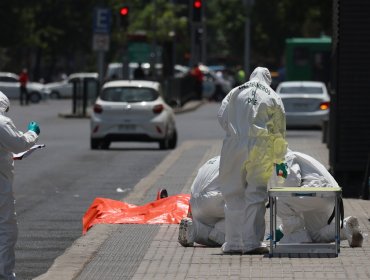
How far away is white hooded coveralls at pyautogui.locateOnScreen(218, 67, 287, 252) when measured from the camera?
12.0 meters

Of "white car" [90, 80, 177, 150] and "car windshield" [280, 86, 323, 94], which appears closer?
"white car" [90, 80, 177, 150]

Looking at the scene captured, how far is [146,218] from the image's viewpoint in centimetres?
1552

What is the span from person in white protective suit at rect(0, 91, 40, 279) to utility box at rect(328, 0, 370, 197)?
857cm

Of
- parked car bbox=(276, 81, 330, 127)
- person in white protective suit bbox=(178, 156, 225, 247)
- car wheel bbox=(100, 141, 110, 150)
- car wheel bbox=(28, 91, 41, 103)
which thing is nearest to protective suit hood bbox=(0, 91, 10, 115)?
person in white protective suit bbox=(178, 156, 225, 247)

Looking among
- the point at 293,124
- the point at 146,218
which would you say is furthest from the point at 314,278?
the point at 293,124

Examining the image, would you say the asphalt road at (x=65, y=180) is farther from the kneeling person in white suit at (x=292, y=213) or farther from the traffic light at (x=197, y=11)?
the traffic light at (x=197, y=11)

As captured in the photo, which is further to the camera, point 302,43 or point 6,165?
point 302,43

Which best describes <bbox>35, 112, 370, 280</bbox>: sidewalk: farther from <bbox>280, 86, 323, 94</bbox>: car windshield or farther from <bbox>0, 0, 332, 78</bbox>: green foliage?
<bbox>0, 0, 332, 78</bbox>: green foliage

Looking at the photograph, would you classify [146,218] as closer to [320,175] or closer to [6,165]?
[320,175]

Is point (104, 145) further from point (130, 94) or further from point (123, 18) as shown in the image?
point (123, 18)

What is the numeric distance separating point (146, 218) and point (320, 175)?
11.6 ft

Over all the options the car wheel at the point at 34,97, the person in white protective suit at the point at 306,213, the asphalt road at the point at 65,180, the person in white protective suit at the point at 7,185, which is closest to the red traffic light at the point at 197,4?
the asphalt road at the point at 65,180

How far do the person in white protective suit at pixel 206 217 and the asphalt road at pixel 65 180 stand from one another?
4.07 feet

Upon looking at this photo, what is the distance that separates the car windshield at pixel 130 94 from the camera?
32094 millimetres
